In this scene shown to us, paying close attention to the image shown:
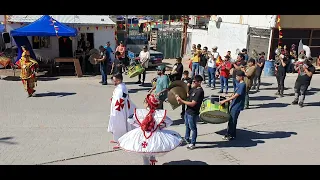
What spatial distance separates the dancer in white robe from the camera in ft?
24.1

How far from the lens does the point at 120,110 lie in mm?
7426

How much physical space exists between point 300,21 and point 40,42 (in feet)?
43.2

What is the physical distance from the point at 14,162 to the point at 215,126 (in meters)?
4.81

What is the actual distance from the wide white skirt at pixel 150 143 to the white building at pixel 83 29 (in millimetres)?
12353

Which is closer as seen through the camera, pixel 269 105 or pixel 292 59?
pixel 269 105

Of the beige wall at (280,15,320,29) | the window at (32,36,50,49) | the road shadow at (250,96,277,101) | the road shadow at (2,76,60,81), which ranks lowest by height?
the road shadow at (250,96,277,101)

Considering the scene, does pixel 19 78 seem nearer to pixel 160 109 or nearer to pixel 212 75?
pixel 212 75

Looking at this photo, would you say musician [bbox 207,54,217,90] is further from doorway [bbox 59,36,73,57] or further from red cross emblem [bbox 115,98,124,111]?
doorway [bbox 59,36,73,57]

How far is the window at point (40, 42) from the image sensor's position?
58.6ft

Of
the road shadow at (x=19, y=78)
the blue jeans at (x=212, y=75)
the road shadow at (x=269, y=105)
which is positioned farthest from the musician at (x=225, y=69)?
the road shadow at (x=19, y=78)

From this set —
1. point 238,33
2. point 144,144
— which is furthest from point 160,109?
point 238,33

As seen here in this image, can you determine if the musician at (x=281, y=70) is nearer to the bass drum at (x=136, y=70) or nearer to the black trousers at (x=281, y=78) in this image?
the black trousers at (x=281, y=78)

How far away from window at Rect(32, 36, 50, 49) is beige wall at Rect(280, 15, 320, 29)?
38.2 ft

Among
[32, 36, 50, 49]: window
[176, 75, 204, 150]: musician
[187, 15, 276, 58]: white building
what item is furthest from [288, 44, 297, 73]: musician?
[32, 36, 50, 49]: window
